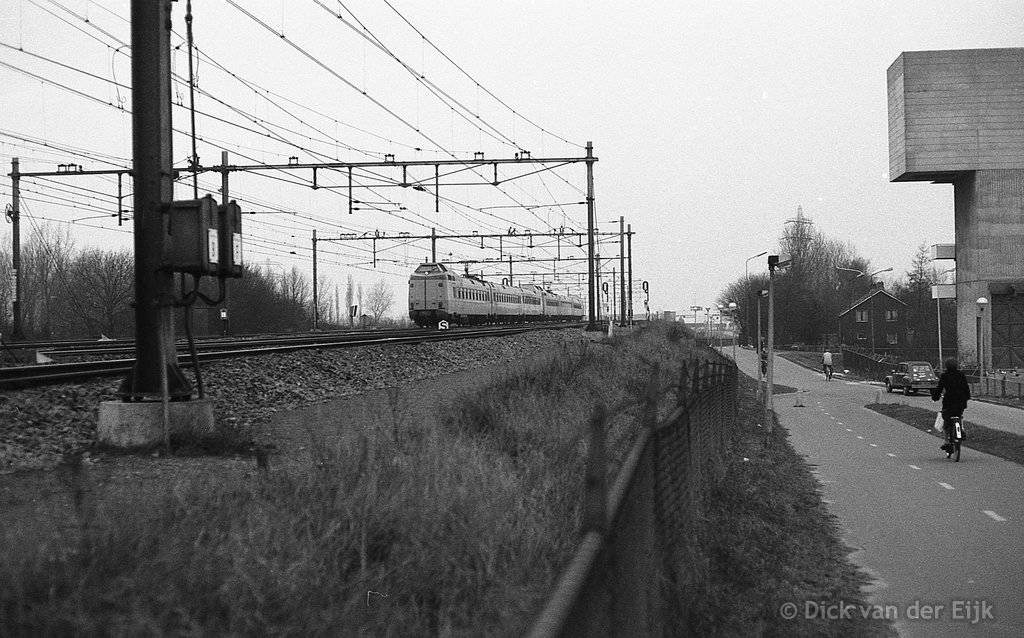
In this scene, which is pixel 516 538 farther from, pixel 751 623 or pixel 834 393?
pixel 834 393

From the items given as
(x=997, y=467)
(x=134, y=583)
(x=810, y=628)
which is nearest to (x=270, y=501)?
(x=134, y=583)

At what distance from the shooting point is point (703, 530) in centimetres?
852

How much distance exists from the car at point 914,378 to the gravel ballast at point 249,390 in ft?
121

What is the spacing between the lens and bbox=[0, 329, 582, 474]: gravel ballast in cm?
847

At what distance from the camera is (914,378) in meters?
54.2

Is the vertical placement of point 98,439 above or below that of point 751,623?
above

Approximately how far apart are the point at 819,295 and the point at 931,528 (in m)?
114

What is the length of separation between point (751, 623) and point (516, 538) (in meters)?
2.79

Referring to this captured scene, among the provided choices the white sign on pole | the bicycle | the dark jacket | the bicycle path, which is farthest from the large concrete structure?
the dark jacket

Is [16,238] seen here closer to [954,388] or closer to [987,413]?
[954,388]

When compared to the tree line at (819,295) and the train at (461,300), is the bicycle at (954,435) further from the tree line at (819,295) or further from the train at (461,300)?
the tree line at (819,295)

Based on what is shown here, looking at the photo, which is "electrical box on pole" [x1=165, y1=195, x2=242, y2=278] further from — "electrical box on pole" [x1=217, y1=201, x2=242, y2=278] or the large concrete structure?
the large concrete structure

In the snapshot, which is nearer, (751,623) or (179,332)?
(751,623)

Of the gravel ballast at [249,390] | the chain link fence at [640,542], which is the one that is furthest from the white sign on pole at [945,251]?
the chain link fence at [640,542]
